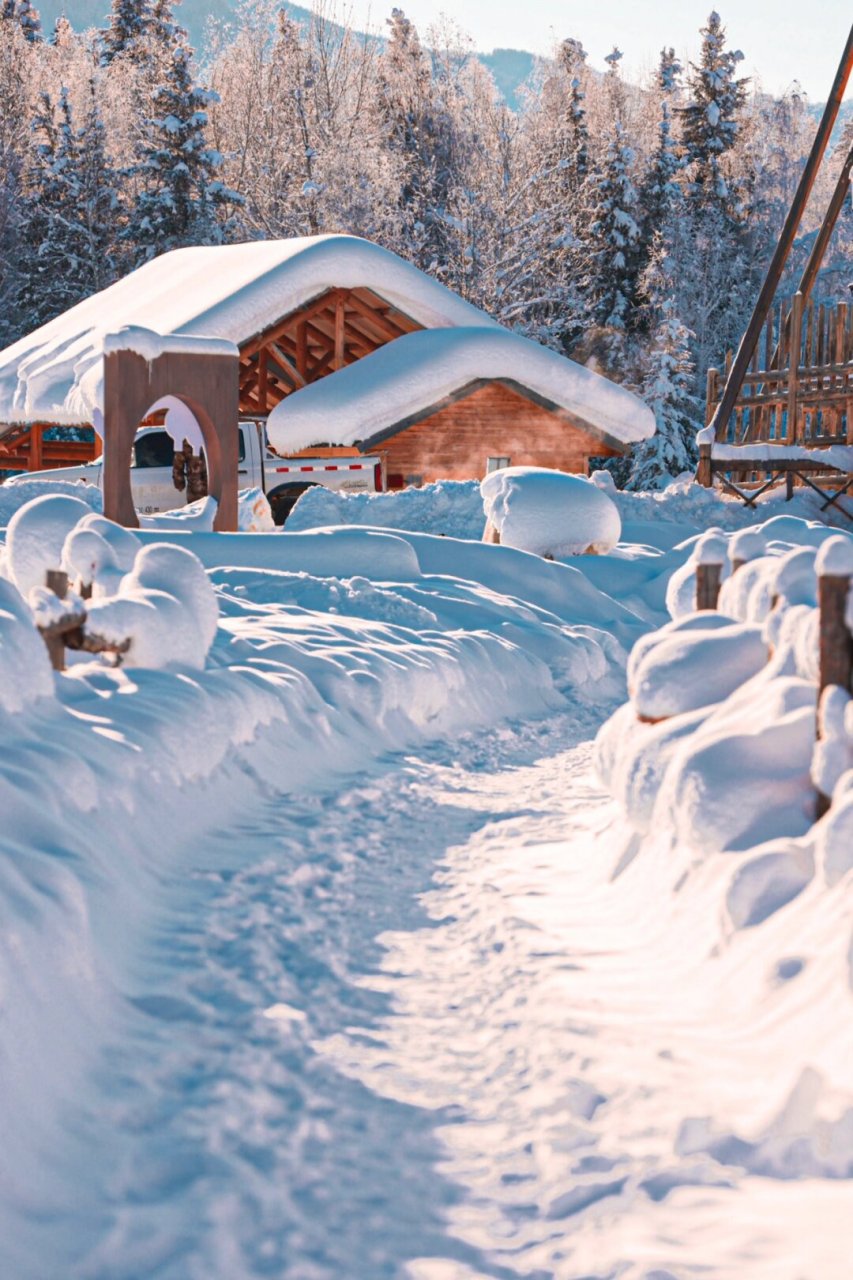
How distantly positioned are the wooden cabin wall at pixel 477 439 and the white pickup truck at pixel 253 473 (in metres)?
1.04

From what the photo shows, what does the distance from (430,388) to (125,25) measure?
39274 mm

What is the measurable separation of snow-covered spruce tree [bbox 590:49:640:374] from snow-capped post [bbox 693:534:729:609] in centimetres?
3450

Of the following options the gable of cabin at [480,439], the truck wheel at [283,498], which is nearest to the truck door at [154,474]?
the truck wheel at [283,498]

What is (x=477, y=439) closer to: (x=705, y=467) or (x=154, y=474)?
(x=705, y=467)

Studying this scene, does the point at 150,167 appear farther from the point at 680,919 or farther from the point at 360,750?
the point at 680,919

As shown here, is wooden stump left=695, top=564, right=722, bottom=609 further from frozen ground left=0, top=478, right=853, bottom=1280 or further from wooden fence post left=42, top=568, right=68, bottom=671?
wooden fence post left=42, top=568, right=68, bottom=671

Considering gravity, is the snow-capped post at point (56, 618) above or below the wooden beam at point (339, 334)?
below

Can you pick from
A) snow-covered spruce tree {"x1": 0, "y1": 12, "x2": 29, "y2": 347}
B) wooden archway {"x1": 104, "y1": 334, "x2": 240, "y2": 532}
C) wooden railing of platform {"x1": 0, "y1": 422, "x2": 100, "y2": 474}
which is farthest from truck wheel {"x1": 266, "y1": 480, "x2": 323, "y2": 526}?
snow-covered spruce tree {"x1": 0, "y1": 12, "x2": 29, "y2": 347}

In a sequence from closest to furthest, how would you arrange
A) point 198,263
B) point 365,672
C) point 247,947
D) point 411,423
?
point 247,947 < point 365,672 < point 411,423 < point 198,263

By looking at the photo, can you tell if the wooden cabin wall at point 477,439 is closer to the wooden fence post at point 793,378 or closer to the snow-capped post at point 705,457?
the snow-capped post at point 705,457

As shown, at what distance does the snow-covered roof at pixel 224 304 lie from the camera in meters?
19.1

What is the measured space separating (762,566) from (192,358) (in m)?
8.73

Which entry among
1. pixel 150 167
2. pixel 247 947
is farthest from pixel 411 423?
pixel 150 167

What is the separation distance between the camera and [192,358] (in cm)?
1373
